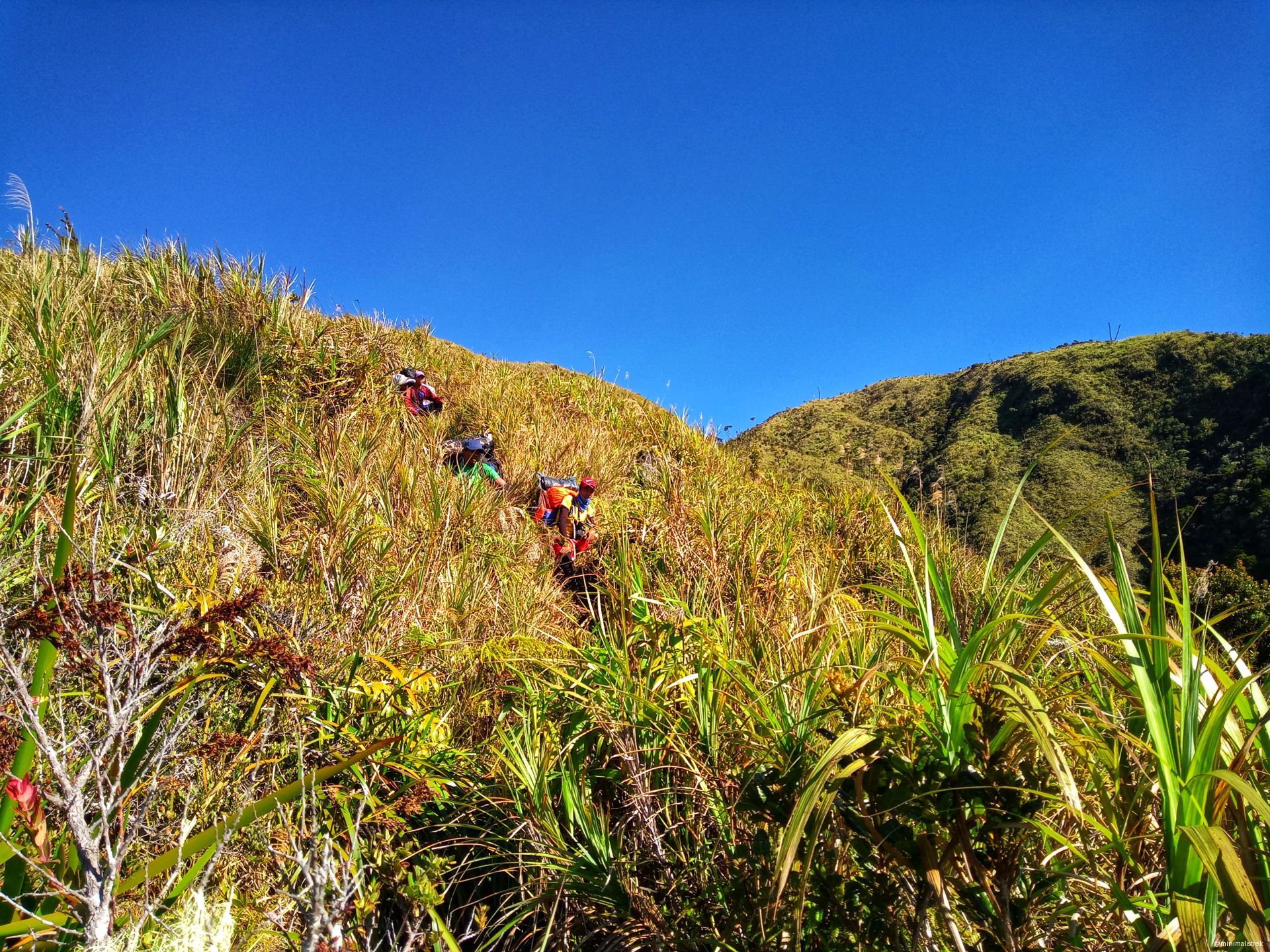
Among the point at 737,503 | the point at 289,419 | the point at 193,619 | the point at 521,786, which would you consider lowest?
the point at 521,786

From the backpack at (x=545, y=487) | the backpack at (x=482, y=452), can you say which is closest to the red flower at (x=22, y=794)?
the backpack at (x=545, y=487)

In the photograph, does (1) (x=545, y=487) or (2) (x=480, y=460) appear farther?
(2) (x=480, y=460)

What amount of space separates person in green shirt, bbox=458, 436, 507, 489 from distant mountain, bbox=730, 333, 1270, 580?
3.43 metres

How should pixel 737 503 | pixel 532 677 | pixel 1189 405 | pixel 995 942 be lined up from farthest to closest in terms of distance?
pixel 1189 405 < pixel 737 503 < pixel 532 677 < pixel 995 942

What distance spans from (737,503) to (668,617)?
96.5 inches

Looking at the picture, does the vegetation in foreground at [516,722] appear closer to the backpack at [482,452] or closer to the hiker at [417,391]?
the backpack at [482,452]

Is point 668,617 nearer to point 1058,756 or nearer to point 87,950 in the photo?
point 1058,756

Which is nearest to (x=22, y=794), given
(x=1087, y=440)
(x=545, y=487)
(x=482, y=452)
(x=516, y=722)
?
(x=516, y=722)

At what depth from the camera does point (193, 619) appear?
1.55 m

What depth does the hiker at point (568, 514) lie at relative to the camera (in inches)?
171

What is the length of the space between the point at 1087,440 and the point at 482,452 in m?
8.56

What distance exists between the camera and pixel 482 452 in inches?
209

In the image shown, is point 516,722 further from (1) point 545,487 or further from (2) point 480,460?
(2) point 480,460

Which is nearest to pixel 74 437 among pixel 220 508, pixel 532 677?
pixel 220 508
